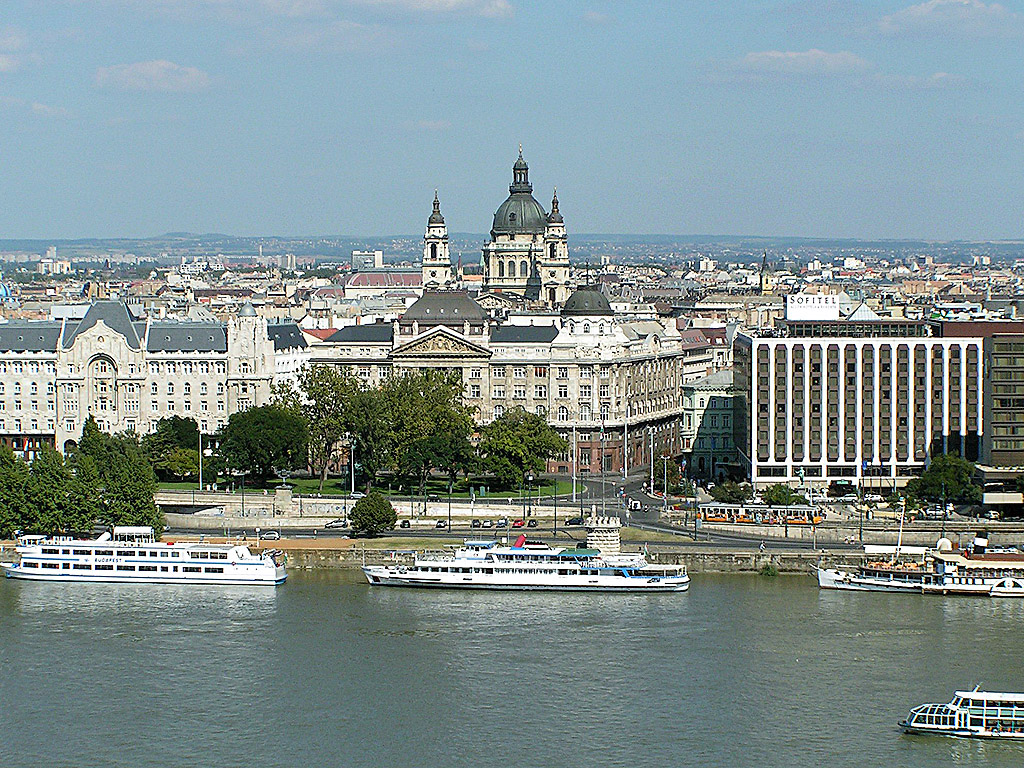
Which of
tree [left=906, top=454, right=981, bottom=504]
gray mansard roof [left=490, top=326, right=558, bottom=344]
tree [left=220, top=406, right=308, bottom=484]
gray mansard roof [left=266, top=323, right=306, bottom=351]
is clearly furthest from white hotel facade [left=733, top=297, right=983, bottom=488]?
gray mansard roof [left=266, top=323, right=306, bottom=351]

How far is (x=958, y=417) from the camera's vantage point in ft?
217

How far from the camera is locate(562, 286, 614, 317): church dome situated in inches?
3155

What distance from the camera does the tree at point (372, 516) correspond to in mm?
58344

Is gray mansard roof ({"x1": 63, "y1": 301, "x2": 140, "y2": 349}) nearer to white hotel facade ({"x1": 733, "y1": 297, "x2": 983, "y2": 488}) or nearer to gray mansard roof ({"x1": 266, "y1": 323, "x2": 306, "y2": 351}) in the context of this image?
gray mansard roof ({"x1": 266, "y1": 323, "x2": 306, "y2": 351})

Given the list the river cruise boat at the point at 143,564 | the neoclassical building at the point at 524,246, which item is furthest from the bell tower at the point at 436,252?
the river cruise boat at the point at 143,564

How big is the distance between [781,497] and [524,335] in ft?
63.6

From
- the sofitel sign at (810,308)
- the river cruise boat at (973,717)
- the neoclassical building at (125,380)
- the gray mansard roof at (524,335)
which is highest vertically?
the sofitel sign at (810,308)

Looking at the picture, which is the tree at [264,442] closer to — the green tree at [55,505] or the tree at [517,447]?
the tree at [517,447]

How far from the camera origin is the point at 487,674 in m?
41.8

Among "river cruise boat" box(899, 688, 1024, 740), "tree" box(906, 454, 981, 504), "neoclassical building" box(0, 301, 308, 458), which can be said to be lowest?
"river cruise boat" box(899, 688, 1024, 740)

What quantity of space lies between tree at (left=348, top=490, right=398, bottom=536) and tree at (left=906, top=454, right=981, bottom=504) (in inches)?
637

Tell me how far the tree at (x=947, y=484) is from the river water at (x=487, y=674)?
35.7 feet

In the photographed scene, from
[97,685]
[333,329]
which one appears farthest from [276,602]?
[333,329]

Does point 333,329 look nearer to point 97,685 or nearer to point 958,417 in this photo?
point 958,417
